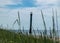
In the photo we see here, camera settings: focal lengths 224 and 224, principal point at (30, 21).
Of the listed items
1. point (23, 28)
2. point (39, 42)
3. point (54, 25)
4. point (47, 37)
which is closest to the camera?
point (54, 25)

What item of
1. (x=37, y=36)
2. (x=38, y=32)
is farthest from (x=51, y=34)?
(x=37, y=36)

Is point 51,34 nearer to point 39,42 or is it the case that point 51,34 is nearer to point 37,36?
point 39,42

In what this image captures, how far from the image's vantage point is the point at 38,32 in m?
6.17

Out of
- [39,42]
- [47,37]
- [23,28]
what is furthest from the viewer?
[23,28]

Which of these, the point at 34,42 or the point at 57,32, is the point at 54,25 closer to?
the point at 57,32

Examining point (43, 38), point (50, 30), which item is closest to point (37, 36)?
point (43, 38)

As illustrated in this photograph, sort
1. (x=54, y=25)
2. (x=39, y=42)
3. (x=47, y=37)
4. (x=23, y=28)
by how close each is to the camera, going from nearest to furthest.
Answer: (x=54, y=25)
(x=39, y=42)
(x=47, y=37)
(x=23, y=28)

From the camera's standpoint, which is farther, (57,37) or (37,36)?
(37,36)

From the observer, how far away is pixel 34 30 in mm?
6250

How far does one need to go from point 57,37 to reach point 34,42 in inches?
23.9

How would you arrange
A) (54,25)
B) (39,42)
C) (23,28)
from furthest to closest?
1. (23,28)
2. (39,42)
3. (54,25)

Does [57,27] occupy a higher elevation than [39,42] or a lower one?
higher

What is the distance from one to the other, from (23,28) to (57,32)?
1.37 m

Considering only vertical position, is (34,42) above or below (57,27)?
below
